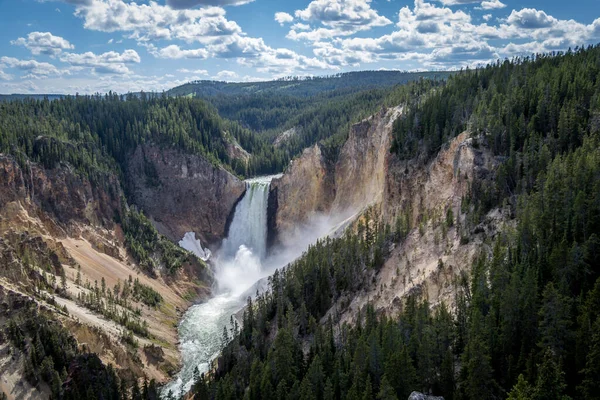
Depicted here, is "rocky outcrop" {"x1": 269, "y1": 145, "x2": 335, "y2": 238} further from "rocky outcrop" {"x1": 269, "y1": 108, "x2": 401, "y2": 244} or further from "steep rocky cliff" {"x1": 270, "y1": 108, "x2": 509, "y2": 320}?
"steep rocky cliff" {"x1": 270, "y1": 108, "x2": 509, "y2": 320}

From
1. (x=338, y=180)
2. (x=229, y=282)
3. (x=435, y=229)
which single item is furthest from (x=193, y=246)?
(x=435, y=229)

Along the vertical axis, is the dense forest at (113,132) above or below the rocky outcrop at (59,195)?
above

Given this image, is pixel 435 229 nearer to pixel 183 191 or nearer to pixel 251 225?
pixel 251 225

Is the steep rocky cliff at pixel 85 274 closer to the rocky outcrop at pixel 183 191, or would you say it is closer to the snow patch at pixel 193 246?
the snow patch at pixel 193 246

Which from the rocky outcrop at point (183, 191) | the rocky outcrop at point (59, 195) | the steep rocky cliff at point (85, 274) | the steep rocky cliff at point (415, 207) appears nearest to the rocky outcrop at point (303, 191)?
the steep rocky cliff at point (415, 207)

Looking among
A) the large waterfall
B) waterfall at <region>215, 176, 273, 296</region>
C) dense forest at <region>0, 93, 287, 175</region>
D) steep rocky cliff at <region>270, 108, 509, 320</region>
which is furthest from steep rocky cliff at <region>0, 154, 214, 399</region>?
steep rocky cliff at <region>270, 108, 509, 320</region>
